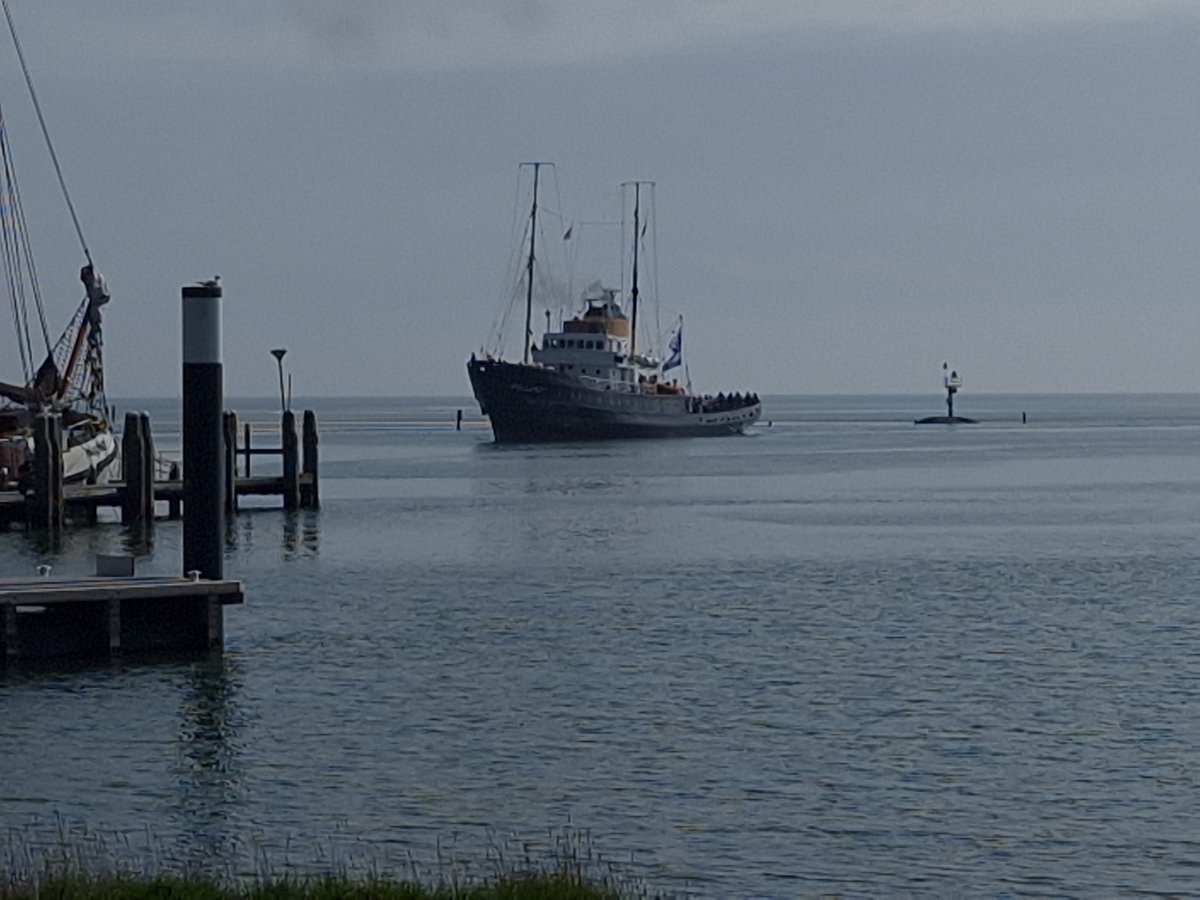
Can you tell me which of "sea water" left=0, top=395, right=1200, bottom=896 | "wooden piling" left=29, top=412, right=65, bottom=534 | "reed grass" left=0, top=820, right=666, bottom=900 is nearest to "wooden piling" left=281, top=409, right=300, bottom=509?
"sea water" left=0, top=395, right=1200, bottom=896

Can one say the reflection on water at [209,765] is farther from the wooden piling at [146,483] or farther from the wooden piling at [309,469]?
the wooden piling at [309,469]

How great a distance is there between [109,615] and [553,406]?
307 feet

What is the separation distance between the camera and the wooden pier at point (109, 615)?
86.2 feet

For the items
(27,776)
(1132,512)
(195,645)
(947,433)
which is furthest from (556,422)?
(27,776)

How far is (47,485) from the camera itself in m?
48.8

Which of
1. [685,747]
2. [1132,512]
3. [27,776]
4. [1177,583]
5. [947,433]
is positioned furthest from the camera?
[947,433]

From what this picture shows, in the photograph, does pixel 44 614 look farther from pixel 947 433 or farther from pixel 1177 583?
pixel 947 433

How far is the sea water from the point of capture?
56.9ft

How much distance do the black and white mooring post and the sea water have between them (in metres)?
1.58

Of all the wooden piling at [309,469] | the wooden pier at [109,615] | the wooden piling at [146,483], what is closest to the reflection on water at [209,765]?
the wooden pier at [109,615]

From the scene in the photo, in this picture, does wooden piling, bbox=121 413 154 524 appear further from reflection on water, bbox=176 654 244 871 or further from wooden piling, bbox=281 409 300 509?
reflection on water, bbox=176 654 244 871

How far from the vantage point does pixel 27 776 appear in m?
20.0

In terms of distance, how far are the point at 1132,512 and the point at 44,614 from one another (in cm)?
4076

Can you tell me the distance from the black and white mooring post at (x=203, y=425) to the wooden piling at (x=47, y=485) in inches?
862
